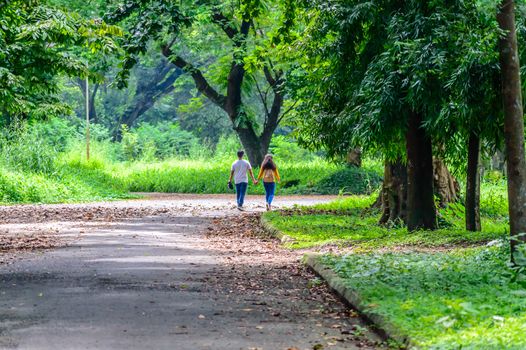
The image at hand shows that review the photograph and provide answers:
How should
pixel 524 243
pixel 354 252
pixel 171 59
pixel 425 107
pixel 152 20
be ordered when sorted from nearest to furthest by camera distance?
pixel 524 243 → pixel 354 252 → pixel 425 107 → pixel 152 20 → pixel 171 59

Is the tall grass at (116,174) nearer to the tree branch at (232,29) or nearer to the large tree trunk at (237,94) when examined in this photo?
the large tree trunk at (237,94)

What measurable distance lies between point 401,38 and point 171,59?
2805cm

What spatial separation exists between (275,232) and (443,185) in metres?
5.10

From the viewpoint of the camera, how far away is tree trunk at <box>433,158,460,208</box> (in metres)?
22.7

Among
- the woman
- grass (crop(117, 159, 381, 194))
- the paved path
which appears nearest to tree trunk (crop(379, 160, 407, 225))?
the paved path

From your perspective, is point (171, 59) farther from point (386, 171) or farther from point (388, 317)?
point (388, 317)

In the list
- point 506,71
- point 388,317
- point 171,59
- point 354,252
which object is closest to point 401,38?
point 354,252

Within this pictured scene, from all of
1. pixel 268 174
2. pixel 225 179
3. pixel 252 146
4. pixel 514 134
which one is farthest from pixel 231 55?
pixel 514 134

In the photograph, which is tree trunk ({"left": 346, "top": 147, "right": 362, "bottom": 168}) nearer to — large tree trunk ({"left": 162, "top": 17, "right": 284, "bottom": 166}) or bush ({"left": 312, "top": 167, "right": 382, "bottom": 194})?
bush ({"left": 312, "top": 167, "right": 382, "bottom": 194})

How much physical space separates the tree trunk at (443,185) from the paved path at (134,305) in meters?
7.44

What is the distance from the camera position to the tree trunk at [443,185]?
22.7 meters

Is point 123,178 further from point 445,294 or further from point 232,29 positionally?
point 445,294

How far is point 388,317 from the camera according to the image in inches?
332

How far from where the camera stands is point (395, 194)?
2066 centimetres
